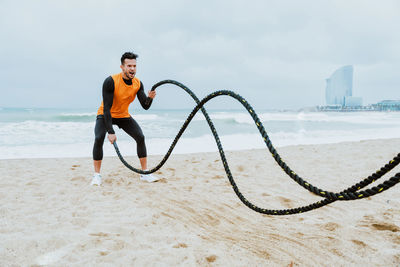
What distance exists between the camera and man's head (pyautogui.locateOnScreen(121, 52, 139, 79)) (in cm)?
334

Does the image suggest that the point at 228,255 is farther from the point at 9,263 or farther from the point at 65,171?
the point at 65,171

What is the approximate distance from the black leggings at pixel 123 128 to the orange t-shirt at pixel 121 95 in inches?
3.4

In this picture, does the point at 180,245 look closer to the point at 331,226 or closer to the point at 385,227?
the point at 331,226

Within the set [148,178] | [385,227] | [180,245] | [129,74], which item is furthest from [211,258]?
[129,74]

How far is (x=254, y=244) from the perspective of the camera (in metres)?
2.01

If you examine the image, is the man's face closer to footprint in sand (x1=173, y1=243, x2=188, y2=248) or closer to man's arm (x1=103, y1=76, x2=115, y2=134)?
man's arm (x1=103, y1=76, x2=115, y2=134)

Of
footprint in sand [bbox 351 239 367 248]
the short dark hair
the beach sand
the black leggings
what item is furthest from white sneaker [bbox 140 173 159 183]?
footprint in sand [bbox 351 239 367 248]

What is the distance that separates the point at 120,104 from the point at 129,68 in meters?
0.52

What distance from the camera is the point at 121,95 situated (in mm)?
3488

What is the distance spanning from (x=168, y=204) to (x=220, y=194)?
68cm

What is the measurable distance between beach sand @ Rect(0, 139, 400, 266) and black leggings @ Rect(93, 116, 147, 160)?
1.40 feet

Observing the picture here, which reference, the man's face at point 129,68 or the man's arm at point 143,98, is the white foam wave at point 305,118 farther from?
the man's face at point 129,68

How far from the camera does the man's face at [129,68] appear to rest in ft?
11.0

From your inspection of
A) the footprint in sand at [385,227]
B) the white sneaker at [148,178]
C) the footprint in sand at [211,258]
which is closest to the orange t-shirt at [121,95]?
the white sneaker at [148,178]
